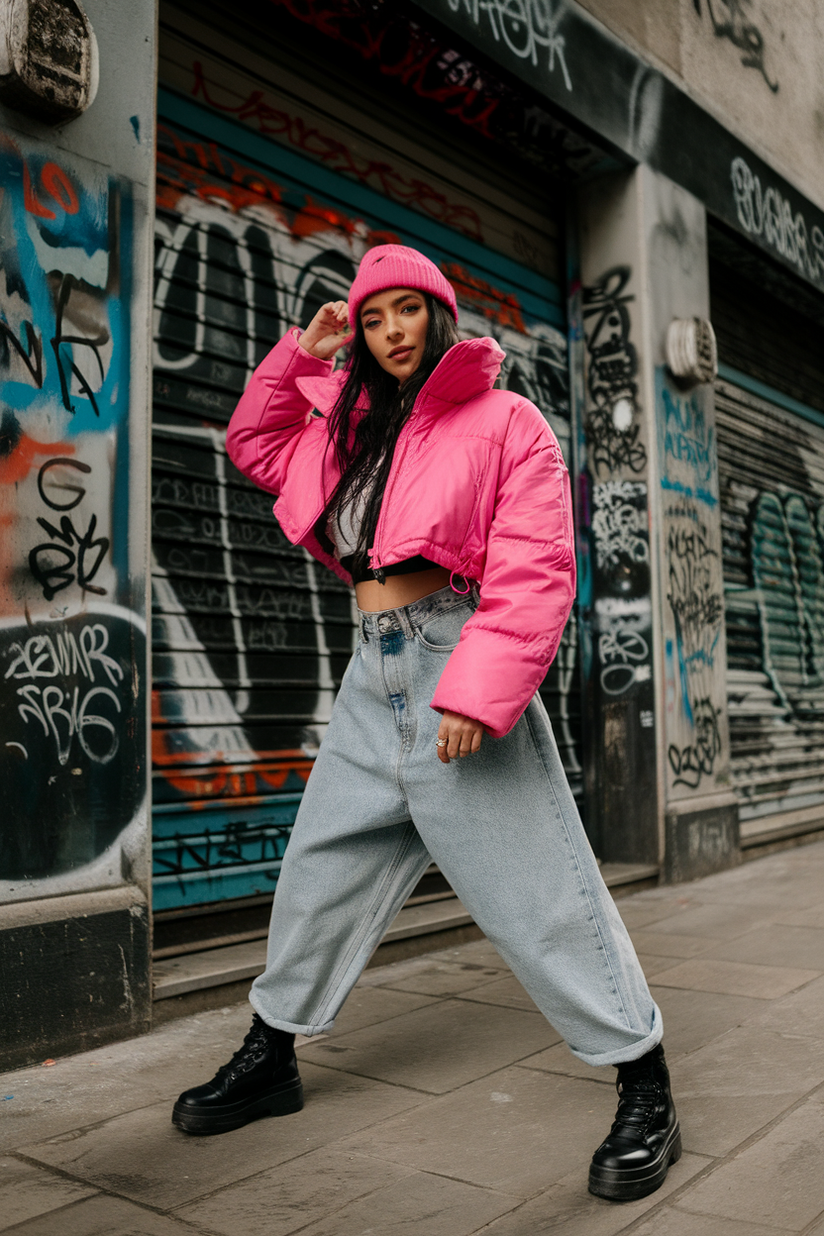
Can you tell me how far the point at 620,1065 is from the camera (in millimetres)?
2305

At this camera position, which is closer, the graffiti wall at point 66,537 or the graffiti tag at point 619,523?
the graffiti wall at point 66,537

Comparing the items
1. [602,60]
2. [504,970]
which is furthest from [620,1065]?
[602,60]

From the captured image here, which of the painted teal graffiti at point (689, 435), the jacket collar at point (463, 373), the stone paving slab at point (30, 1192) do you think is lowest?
the stone paving slab at point (30, 1192)

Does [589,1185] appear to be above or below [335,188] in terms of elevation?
below

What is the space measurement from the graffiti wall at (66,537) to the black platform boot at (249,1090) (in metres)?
0.79

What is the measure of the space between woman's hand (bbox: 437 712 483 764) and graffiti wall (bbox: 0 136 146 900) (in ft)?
4.43

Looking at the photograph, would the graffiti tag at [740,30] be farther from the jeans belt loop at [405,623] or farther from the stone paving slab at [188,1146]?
the stone paving slab at [188,1146]

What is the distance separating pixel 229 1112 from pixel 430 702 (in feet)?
3.48

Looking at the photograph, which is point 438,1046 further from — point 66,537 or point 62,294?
point 62,294

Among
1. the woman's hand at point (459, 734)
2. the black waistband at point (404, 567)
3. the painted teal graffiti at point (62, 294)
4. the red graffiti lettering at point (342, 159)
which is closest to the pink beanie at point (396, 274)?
the black waistband at point (404, 567)

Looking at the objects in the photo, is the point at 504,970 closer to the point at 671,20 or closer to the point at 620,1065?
the point at 620,1065

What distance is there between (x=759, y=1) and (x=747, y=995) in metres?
6.98

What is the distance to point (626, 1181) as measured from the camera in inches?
83.7

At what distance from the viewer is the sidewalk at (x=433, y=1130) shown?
2.06 metres
